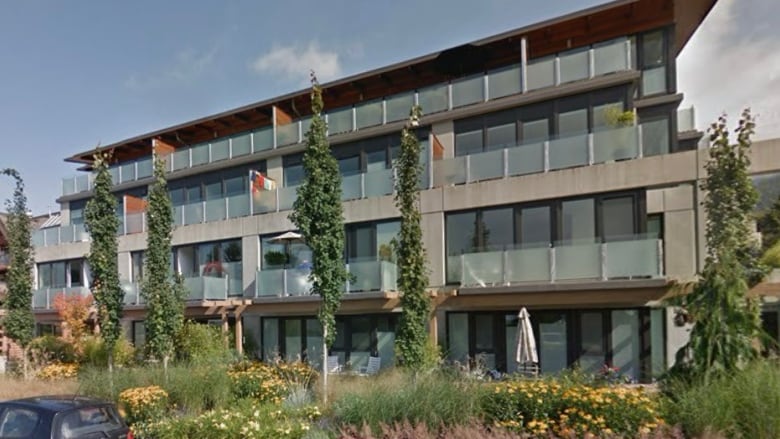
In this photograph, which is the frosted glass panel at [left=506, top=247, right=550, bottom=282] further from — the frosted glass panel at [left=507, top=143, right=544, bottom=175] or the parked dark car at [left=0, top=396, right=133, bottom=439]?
the parked dark car at [left=0, top=396, right=133, bottom=439]

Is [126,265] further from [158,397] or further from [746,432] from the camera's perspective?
[746,432]

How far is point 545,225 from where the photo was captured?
1417 cm

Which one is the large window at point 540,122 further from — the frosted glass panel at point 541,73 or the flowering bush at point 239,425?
the flowering bush at point 239,425

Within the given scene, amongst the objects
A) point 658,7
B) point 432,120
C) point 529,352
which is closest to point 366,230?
point 432,120

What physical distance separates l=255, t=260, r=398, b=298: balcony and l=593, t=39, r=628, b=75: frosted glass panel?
8.21m

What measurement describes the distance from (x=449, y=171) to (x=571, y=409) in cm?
958

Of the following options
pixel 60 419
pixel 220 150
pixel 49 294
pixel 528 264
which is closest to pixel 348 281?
pixel 528 264

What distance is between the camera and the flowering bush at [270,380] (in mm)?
10312

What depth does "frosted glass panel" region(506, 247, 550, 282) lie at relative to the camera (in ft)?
43.5

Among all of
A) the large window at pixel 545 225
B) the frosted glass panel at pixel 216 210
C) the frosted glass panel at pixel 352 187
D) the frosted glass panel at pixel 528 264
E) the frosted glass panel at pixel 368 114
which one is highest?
the frosted glass panel at pixel 368 114

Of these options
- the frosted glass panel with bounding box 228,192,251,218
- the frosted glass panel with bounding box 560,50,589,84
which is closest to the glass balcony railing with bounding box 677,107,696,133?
the frosted glass panel with bounding box 560,50,589,84

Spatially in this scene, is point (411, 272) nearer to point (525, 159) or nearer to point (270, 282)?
point (525, 159)

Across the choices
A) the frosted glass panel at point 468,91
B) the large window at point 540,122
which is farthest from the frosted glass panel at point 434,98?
the large window at point 540,122

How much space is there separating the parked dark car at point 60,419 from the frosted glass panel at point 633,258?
426 inches
